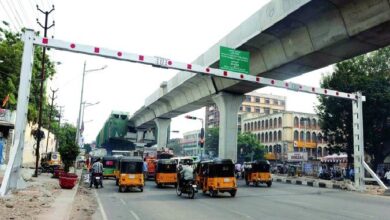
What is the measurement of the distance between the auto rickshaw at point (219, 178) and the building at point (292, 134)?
64407mm

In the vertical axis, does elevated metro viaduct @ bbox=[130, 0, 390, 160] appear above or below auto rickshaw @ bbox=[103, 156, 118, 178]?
above

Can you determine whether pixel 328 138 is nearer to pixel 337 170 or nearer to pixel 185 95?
pixel 337 170

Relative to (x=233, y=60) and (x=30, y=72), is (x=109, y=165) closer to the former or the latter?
(x=233, y=60)

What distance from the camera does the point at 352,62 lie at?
39.2m

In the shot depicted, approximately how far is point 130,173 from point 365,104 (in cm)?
2584

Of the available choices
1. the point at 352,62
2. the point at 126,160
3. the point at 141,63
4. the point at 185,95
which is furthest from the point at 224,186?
the point at 352,62

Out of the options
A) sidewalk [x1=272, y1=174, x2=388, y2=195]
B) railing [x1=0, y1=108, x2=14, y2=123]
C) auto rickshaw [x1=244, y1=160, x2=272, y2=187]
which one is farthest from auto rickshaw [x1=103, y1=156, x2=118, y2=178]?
sidewalk [x1=272, y1=174, x2=388, y2=195]

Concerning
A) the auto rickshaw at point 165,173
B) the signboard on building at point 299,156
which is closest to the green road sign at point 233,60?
the auto rickshaw at point 165,173

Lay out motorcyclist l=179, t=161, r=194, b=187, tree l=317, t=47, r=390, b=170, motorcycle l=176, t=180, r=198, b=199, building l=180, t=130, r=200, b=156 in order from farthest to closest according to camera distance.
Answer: building l=180, t=130, r=200, b=156 < tree l=317, t=47, r=390, b=170 < motorcyclist l=179, t=161, r=194, b=187 < motorcycle l=176, t=180, r=198, b=199

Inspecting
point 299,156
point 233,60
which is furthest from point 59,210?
point 299,156

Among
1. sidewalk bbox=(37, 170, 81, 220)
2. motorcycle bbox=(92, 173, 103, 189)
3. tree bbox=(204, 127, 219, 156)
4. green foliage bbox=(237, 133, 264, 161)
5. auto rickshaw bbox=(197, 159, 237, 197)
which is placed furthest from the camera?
tree bbox=(204, 127, 219, 156)

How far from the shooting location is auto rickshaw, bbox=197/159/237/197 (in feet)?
62.1

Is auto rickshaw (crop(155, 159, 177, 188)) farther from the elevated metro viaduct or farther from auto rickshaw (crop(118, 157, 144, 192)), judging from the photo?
the elevated metro viaduct

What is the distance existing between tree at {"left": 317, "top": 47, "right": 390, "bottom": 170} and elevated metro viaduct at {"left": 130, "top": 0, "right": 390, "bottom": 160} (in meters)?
13.7
